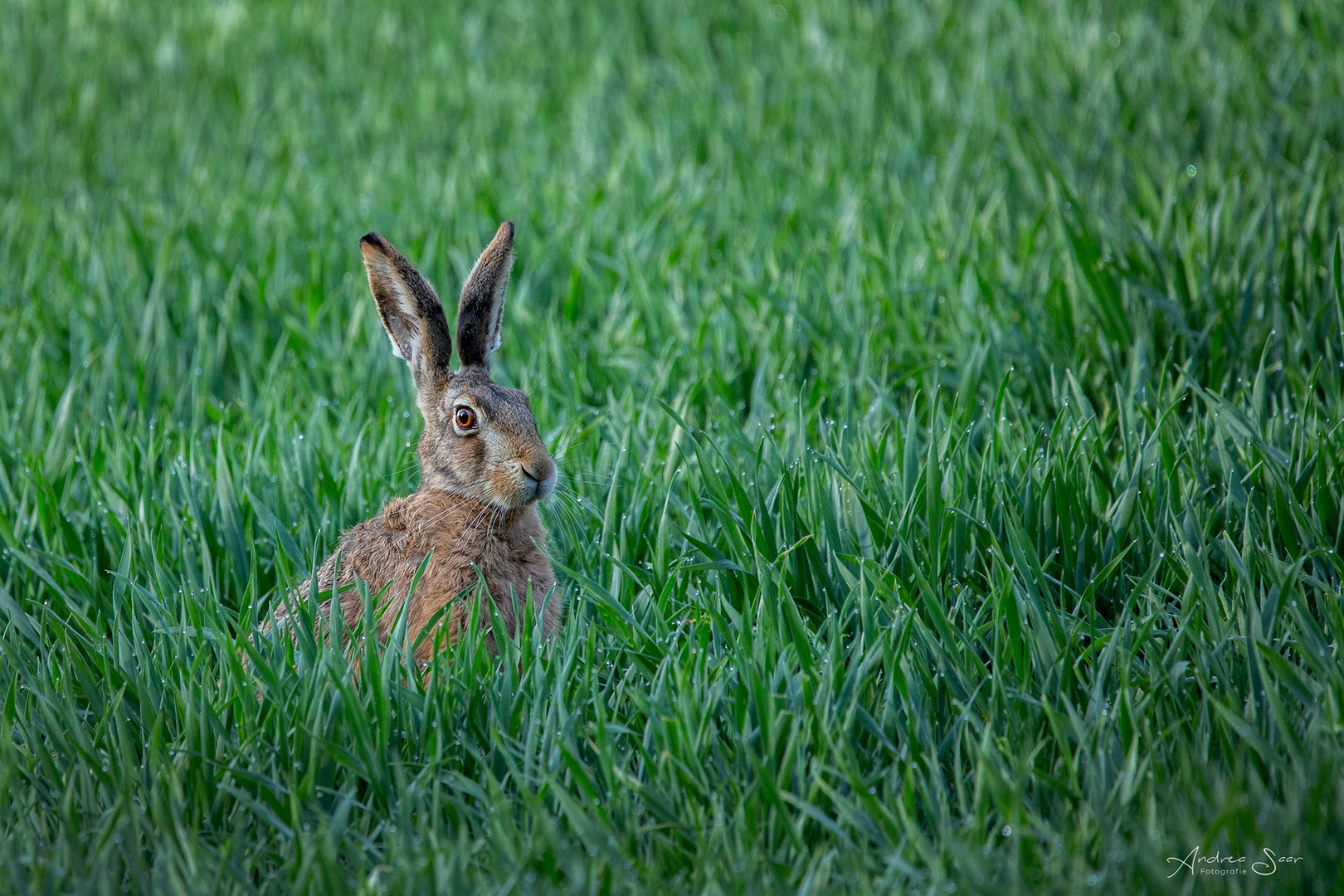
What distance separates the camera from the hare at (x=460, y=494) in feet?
9.73

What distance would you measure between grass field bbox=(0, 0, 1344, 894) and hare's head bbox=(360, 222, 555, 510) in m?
0.27

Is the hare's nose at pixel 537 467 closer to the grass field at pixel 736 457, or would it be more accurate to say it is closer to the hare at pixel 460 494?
the hare at pixel 460 494

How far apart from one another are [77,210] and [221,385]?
1717mm

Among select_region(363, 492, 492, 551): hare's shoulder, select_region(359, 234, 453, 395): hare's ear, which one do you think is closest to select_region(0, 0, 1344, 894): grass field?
select_region(363, 492, 492, 551): hare's shoulder

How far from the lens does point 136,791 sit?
8.19ft

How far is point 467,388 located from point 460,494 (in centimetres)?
28

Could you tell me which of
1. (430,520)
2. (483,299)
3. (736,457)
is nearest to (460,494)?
(430,520)

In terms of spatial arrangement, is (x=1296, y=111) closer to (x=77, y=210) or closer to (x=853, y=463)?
(x=853, y=463)

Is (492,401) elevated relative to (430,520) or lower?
elevated

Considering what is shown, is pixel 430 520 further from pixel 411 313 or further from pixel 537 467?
pixel 411 313

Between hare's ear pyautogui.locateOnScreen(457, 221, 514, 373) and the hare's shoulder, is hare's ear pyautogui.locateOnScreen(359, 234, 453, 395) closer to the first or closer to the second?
hare's ear pyautogui.locateOnScreen(457, 221, 514, 373)

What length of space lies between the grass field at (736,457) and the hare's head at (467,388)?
275 mm

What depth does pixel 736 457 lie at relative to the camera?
363 centimetres

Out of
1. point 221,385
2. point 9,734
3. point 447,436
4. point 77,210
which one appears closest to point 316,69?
point 77,210
